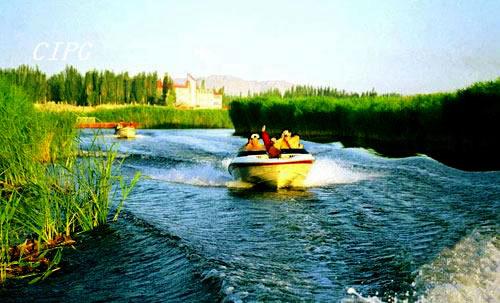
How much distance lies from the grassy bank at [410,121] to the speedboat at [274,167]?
23.2ft

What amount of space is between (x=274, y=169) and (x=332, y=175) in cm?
370

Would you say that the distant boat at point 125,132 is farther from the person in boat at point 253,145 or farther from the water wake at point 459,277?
the water wake at point 459,277

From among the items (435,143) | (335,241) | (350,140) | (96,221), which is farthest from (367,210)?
(350,140)

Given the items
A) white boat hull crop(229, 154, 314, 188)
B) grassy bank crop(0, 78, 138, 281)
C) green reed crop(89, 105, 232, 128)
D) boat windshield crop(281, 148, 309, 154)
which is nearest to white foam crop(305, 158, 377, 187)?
white boat hull crop(229, 154, 314, 188)

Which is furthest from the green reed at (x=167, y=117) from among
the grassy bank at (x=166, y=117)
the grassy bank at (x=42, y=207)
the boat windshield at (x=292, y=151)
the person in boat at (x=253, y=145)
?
the grassy bank at (x=42, y=207)

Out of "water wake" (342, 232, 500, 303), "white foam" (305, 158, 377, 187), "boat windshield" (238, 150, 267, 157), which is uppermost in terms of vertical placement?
"boat windshield" (238, 150, 267, 157)

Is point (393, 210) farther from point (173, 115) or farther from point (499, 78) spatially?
point (173, 115)

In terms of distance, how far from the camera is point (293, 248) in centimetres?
806

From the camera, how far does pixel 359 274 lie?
6754mm

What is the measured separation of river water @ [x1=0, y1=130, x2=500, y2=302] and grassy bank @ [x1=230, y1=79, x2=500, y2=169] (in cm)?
788

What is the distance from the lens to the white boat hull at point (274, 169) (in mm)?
13969

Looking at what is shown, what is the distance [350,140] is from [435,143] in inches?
289

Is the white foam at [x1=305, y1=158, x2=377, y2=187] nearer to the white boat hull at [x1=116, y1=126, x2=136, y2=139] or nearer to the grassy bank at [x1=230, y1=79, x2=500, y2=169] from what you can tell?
the grassy bank at [x1=230, y1=79, x2=500, y2=169]

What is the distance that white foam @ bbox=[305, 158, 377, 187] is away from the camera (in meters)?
15.7
